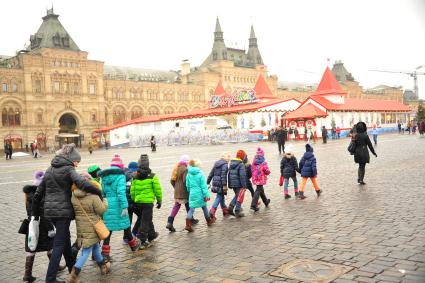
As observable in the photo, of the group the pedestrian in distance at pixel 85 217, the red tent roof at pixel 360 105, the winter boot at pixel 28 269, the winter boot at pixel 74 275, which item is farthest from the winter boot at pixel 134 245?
the red tent roof at pixel 360 105

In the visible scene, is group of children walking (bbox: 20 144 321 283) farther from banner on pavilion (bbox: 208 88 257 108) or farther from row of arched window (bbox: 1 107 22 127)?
row of arched window (bbox: 1 107 22 127)

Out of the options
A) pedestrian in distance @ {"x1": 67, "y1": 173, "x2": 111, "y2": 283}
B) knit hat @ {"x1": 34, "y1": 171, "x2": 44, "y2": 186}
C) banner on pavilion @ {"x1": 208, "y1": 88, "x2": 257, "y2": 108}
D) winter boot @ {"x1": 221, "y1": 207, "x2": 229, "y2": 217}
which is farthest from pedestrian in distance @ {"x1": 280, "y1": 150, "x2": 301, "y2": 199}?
banner on pavilion @ {"x1": 208, "y1": 88, "x2": 257, "y2": 108}

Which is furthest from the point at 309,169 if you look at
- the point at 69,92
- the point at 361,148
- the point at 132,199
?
the point at 69,92

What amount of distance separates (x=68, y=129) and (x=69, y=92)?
228 inches

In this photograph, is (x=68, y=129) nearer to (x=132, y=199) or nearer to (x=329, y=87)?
(x=329, y=87)

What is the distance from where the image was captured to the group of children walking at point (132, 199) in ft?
17.4

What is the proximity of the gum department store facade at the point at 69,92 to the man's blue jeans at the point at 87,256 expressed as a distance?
42176 millimetres

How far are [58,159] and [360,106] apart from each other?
47174 mm

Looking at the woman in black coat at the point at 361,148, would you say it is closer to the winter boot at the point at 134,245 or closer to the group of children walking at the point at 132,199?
the group of children walking at the point at 132,199

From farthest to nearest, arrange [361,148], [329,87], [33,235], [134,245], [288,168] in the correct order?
[329,87] < [361,148] < [288,168] < [134,245] < [33,235]

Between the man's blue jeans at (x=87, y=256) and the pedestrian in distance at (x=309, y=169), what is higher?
the pedestrian in distance at (x=309, y=169)

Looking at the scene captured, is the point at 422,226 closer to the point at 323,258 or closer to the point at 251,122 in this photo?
the point at 323,258

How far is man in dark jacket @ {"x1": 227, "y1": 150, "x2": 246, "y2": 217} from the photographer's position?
8.38m

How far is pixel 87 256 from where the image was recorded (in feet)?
17.5
